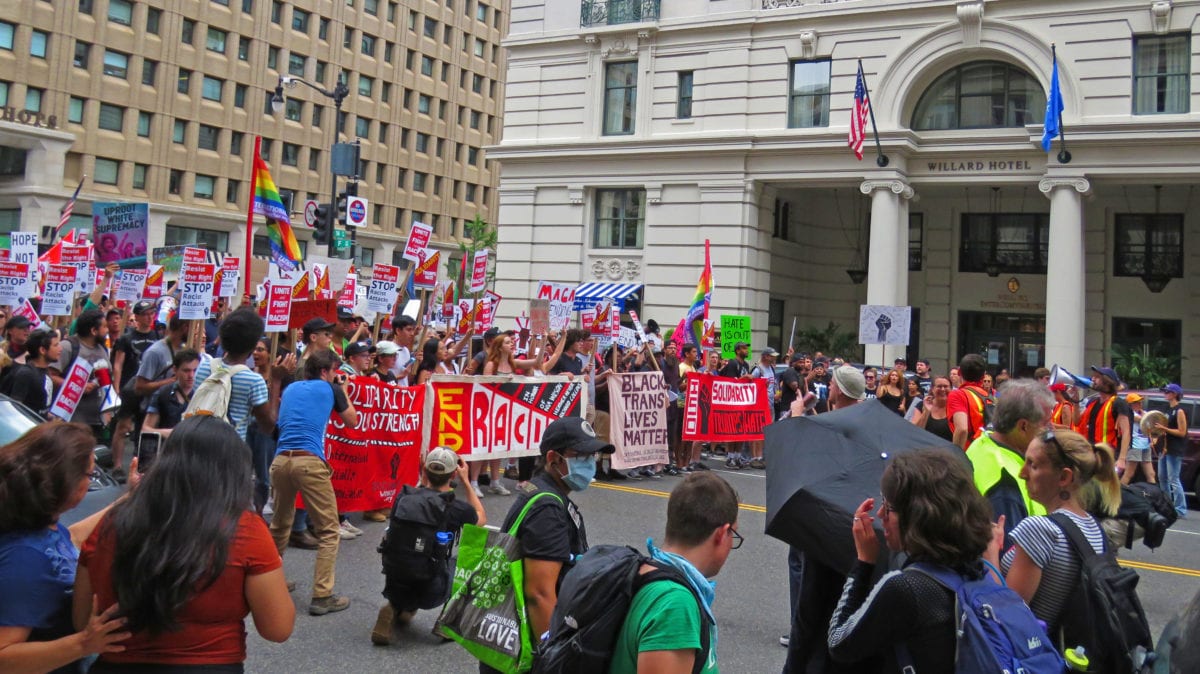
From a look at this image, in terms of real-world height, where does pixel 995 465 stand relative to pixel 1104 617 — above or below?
above

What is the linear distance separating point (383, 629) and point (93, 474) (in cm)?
208

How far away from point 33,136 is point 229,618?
49.9m

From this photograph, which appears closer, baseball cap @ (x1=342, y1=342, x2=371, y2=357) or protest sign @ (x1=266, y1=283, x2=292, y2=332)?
baseball cap @ (x1=342, y1=342, x2=371, y2=357)

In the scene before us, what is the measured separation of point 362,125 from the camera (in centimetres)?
6462

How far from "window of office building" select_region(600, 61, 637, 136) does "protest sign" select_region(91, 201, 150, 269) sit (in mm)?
18404

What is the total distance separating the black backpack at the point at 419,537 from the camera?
628cm

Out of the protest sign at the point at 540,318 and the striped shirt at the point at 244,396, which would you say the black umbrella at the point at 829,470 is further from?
the protest sign at the point at 540,318

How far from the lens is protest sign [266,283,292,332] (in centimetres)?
1094

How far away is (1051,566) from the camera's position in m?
3.52

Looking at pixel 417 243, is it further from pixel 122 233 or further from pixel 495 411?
pixel 122 233

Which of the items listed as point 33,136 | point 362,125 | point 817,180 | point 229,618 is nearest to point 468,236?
point 362,125

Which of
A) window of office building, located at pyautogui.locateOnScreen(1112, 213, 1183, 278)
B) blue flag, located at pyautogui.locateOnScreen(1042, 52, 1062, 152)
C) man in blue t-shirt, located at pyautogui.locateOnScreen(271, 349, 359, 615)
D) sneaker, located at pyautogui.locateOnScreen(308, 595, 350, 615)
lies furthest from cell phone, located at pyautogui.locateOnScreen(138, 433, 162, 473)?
window of office building, located at pyautogui.locateOnScreen(1112, 213, 1183, 278)

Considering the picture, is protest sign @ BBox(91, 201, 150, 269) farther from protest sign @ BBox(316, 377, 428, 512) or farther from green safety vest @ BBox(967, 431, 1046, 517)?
green safety vest @ BBox(967, 431, 1046, 517)

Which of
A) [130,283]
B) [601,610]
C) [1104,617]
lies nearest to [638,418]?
[130,283]
